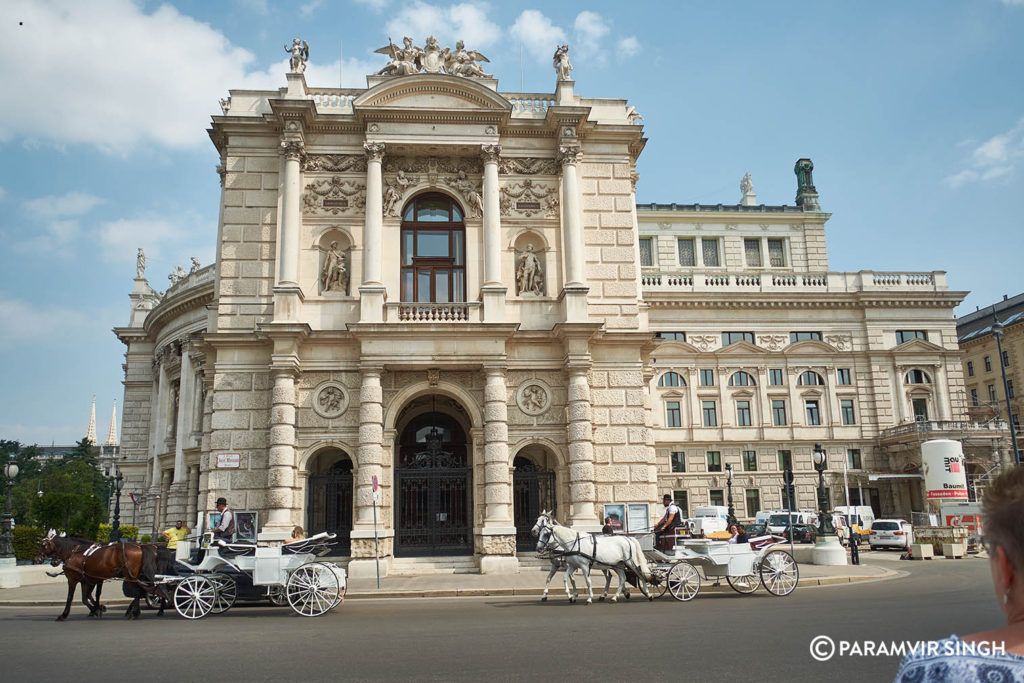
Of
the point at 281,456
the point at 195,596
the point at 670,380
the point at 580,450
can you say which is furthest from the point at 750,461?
the point at 195,596

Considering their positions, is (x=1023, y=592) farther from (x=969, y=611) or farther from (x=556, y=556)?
(x=556, y=556)

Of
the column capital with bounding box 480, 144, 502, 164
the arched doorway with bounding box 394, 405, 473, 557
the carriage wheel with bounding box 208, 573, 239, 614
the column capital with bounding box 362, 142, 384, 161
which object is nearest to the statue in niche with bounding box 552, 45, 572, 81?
the column capital with bounding box 480, 144, 502, 164

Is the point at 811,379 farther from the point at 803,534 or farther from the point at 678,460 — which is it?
the point at 803,534

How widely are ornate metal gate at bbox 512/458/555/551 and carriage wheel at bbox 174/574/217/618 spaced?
12.2m

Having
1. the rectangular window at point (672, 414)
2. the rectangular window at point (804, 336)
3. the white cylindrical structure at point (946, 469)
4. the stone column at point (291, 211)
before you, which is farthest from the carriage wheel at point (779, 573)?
the rectangular window at point (804, 336)

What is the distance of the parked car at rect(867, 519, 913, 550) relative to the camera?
34812 millimetres

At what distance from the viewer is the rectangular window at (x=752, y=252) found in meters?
56.9

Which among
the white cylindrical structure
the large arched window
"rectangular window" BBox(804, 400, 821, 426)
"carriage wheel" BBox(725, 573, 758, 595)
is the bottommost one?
"carriage wheel" BBox(725, 573, 758, 595)

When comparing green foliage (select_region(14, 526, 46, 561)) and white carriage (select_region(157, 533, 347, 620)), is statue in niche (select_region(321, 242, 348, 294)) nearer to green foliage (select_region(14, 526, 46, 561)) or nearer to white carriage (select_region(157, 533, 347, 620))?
white carriage (select_region(157, 533, 347, 620))

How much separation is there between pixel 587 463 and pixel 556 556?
8262 mm

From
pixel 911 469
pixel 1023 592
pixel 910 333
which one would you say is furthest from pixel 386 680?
pixel 910 333

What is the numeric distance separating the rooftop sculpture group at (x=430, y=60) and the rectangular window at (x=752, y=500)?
109 feet

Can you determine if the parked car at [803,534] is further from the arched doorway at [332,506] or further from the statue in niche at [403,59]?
the statue in niche at [403,59]

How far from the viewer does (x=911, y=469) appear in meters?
48.1
